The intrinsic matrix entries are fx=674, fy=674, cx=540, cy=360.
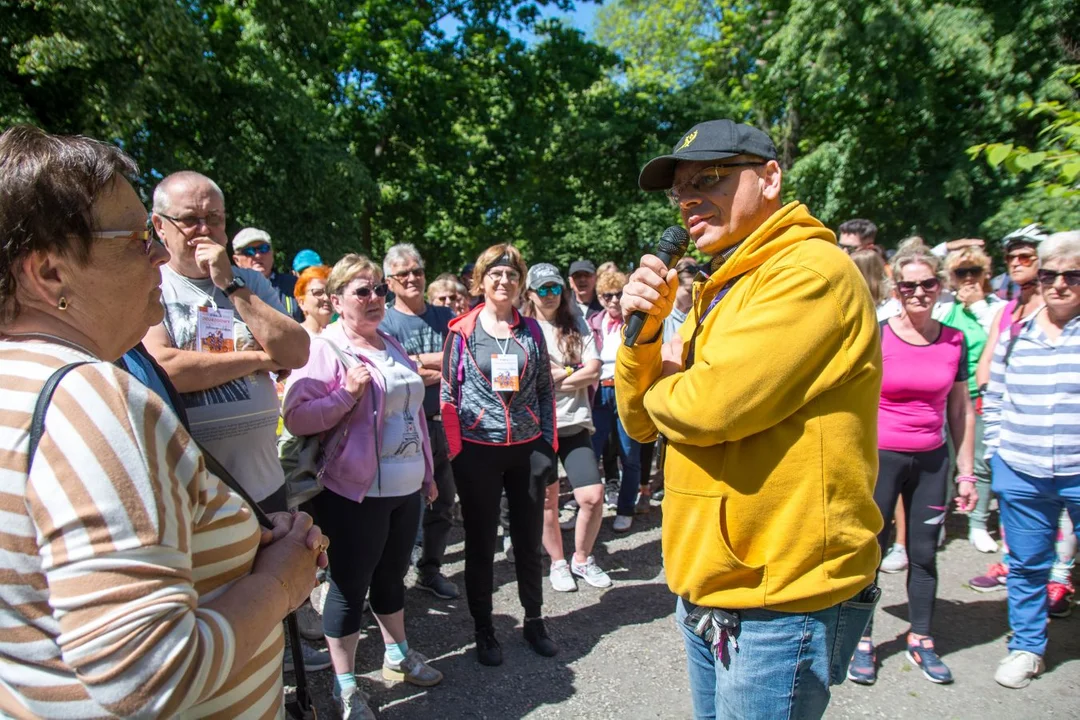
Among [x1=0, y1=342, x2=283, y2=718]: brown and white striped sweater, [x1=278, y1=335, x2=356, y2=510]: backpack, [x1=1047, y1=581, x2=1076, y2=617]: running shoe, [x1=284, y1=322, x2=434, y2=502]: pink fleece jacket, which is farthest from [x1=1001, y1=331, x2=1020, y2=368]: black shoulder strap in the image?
[x1=0, y1=342, x2=283, y2=718]: brown and white striped sweater

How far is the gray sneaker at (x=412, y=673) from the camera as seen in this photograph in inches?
133

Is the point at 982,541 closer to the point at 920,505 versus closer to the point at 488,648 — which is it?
the point at 920,505

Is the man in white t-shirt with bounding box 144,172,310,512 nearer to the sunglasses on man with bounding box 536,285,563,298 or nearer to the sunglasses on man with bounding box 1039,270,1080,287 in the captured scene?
the sunglasses on man with bounding box 536,285,563,298

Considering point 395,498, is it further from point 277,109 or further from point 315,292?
point 277,109

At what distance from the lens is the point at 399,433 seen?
3.16 meters

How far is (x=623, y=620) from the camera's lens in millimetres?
4105

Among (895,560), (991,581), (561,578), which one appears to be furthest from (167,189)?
(991,581)

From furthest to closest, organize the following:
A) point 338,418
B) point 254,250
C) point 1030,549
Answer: point 254,250, point 1030,549, point 338,418

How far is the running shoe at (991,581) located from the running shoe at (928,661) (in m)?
1.19

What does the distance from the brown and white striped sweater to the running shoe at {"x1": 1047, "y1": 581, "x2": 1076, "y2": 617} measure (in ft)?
16.0

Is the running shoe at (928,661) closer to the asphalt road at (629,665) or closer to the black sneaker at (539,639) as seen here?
the asphalt road at (629,665)

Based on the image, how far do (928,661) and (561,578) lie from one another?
83.7 inches

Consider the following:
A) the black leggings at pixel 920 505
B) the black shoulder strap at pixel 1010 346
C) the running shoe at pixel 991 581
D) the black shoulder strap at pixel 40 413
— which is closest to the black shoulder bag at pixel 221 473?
the black shoulder strap at pixel 40 413

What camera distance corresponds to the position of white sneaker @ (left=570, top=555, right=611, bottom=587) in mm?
4547
